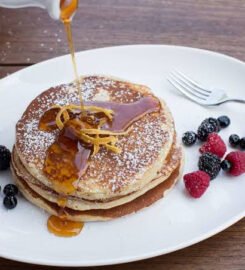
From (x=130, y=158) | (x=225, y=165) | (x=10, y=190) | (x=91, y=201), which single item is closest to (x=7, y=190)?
(x=10, y=190)

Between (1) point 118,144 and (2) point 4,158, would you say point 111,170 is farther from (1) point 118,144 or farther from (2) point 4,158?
(2) point 4,158

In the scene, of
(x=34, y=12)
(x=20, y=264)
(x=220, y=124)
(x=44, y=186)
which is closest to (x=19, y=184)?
(x=44, y=186)

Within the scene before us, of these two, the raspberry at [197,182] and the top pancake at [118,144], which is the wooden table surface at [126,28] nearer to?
the top pancake at [118,144]

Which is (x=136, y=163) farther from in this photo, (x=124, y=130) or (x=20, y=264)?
(x=20, y=264)

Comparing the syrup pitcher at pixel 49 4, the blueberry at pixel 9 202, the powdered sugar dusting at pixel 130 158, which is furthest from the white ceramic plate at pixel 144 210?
the syrup pitcher at pixel 49 4

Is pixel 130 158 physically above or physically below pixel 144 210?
above

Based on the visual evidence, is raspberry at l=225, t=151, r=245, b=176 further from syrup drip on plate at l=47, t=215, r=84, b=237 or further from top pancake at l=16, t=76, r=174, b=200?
syrup drip on plate at l=47, t=215, r=84, b=237
